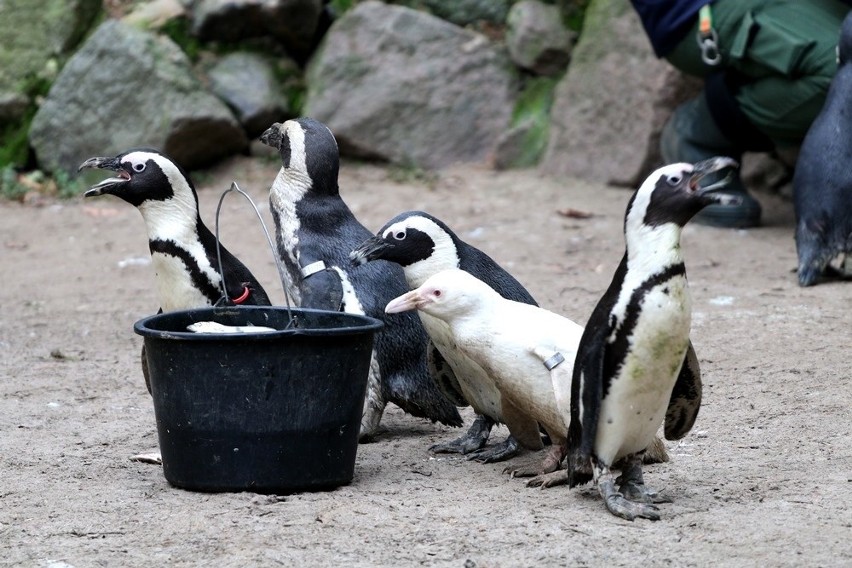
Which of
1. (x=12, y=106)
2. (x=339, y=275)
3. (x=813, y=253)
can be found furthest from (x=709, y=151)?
(x=12, y=106)

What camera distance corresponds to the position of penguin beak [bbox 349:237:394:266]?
11.5 ft

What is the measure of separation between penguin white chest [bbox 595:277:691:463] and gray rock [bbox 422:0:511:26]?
5843 millimetres

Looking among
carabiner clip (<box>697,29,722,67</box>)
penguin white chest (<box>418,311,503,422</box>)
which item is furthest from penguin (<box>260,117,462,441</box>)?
carabiner clip (<box>697,29,722,67</box>)

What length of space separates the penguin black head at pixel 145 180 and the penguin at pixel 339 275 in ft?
1.08

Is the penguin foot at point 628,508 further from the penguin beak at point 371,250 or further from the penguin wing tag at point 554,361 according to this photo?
the penguin beak at point 371,250

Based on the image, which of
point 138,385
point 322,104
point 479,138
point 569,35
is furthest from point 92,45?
point 138,385

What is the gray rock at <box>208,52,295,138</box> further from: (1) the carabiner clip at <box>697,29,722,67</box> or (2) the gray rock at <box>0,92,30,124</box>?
(1) the carabiner clip at <box>697,29,722,67</box>

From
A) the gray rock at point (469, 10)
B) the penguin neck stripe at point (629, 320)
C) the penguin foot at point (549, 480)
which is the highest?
the gray rock at point (469, 10)

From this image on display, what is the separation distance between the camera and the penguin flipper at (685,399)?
9.64ft

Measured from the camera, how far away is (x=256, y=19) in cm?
824

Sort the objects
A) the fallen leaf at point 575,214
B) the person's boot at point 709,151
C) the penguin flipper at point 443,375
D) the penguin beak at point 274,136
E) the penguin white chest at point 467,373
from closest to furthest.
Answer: the penguin white chest at point 467,373 → the penguin flipper at point 443,375 → the penguin beak at point 274,136 → the person's boot at point 709,151 → the fallen leaf at point 575,214

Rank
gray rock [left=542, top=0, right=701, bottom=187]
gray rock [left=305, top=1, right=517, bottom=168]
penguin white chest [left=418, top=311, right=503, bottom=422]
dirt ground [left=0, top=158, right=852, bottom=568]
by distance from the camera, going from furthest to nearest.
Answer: gray rock [left=305, top=1, right=517, bottom=168], gray rock [left=542, top=0, right=701, bottom=187], penguin white chest [left=418, top=311, right=503, bottom=422], dirt ground [left=0, top=158, right=852, bottom=568]

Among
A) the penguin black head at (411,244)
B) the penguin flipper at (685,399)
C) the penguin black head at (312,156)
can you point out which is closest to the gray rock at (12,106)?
the penguin black head at (312,156)

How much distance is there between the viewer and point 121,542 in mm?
2686
